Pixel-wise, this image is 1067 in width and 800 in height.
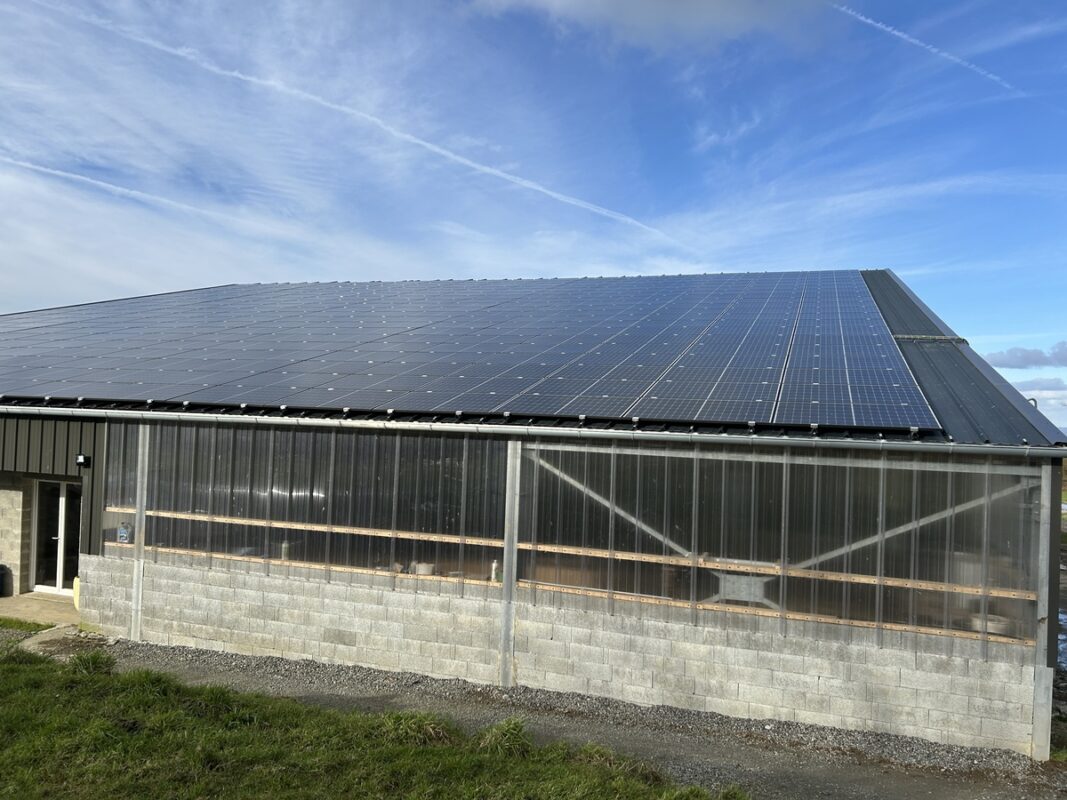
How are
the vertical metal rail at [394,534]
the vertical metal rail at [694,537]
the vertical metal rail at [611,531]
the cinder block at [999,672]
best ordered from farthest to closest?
1. the vertical metal rail at [394,534]
2. the vertical metal rail at [611,531]
3. the vertical metal rail at [694,537]
4. the cinder block at [999,672]

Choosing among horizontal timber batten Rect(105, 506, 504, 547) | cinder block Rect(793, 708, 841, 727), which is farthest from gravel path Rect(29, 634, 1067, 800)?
horizontal timber batten Rect(105, 506, 504, 547)

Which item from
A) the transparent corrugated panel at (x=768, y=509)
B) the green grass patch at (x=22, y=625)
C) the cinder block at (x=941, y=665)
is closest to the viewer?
the cinder block at (x=941, y=665)

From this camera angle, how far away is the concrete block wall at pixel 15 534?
57.5 feet

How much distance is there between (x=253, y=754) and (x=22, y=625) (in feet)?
33.7

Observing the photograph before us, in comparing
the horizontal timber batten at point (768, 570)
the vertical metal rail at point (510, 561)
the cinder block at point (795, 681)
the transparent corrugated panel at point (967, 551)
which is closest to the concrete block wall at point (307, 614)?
the vertical metal rail at point (510, 561)

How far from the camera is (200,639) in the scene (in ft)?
45.7

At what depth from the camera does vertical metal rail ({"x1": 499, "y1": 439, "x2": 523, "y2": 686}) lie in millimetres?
11914

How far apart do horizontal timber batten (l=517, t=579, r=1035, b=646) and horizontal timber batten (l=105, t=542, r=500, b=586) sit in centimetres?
114

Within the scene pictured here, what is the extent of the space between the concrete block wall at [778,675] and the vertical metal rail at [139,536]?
787cm

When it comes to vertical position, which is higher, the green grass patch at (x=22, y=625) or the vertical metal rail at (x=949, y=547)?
the vertical metal rail at (x=949, y=547)

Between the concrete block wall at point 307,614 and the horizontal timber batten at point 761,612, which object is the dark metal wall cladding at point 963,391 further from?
the concrete block wall at point 307,614

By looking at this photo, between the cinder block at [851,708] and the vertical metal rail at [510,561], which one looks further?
the vertical metal rail at [510,561]

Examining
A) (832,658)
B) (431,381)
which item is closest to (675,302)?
(431,381)

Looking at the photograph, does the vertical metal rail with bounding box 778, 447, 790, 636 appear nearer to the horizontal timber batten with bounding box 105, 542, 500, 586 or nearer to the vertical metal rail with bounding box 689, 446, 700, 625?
the vertical metal rail with bounding box 689, 446, 700, 625
